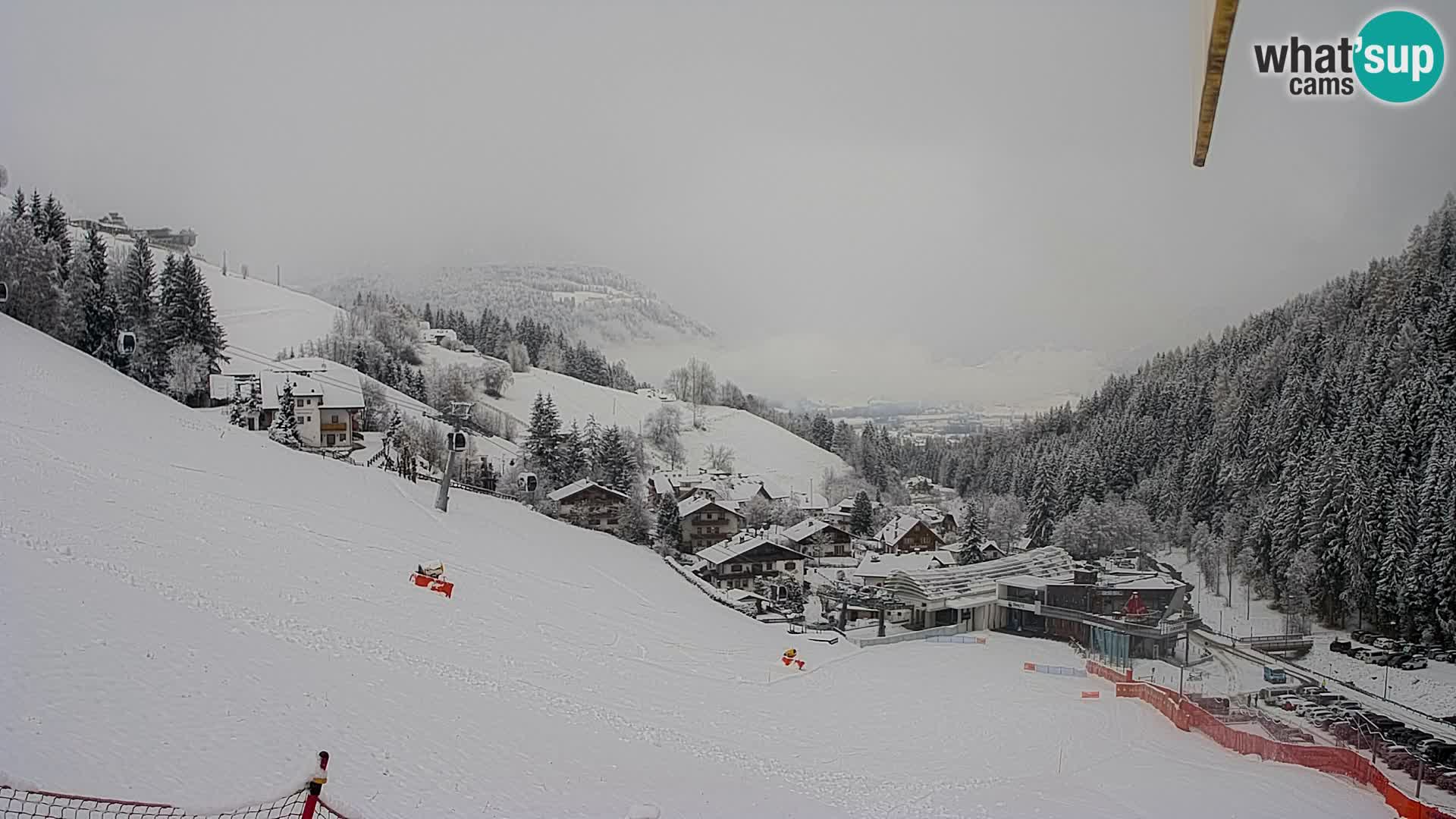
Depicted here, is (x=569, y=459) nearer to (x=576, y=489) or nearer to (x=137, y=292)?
(x=576, y=489)

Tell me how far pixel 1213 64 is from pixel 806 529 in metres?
6.87

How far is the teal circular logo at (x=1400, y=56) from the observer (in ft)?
20.8

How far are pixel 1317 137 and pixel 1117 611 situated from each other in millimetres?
3900

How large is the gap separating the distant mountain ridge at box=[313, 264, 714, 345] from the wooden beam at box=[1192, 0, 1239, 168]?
6.94 metres

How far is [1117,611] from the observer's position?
7.38m

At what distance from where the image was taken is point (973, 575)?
26.6 feet

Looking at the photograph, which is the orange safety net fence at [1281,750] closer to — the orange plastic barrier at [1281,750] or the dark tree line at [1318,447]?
the orange plastic barrier at [1281,750]

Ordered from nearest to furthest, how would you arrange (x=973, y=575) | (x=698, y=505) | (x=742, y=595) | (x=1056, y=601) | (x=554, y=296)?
(x=1056, y=601) → (x=973, y=575) → (x=742, y=595) → (x=698, y=505) → (x=554, y=296)

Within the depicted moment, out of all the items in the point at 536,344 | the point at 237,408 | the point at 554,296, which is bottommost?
the point at 237,408

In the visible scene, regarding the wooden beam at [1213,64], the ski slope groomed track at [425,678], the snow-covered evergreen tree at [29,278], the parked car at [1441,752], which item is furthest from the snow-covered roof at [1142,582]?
the snow-covered evergreen tree at [29,278]

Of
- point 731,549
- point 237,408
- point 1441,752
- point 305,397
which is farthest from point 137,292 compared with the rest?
point 1441,752

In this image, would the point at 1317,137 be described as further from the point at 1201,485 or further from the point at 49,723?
the point at 49,723

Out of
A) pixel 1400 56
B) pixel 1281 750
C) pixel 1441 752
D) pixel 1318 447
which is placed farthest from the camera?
pixel 1318 447

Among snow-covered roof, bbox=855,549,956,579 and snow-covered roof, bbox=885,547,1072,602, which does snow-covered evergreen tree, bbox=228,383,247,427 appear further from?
snow-covered roof, bbox=885,547,1072,602
